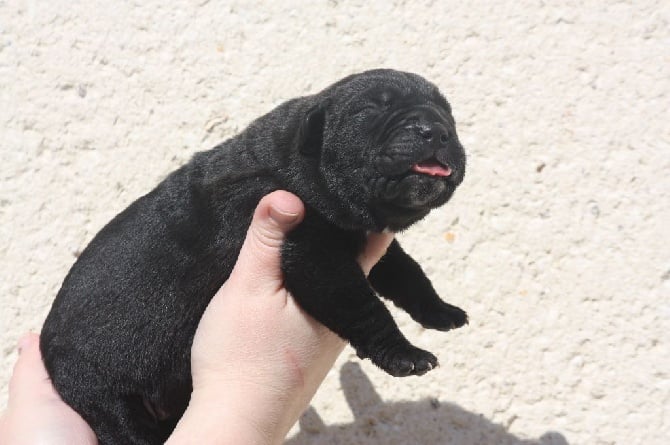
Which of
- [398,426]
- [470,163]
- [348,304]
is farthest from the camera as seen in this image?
[470,163]

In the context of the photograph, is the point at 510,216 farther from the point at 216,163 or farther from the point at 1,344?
the point at 1,344

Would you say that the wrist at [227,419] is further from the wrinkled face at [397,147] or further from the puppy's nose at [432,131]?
the puppy's nose at [432,131]

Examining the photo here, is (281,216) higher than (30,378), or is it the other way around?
(281,216)

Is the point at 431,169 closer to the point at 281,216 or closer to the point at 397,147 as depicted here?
the point at 397,147

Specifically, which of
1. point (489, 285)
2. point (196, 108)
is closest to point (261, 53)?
point (196, 108)

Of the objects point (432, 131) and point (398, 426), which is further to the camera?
point (398, 426)

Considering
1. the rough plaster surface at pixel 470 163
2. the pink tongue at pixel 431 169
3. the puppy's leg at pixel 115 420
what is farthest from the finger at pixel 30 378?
the pink tongue at pixel 431 169

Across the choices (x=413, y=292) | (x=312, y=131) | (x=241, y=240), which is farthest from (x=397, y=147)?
(x=413, y=292)

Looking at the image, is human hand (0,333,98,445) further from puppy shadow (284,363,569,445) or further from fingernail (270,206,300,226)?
puppy shadow (284,363,569,445)
